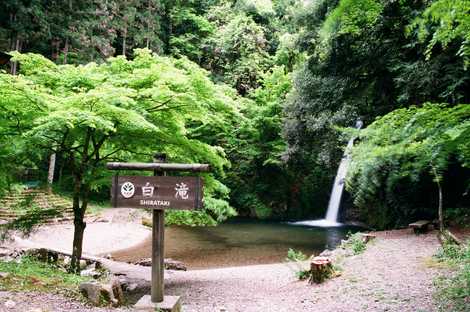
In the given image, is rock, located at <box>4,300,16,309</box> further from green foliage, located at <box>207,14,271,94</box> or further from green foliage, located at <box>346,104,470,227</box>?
green foliage, located at <box>207,14,271,94</box>

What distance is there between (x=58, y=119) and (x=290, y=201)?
19908mm

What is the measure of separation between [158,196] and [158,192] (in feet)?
0.17

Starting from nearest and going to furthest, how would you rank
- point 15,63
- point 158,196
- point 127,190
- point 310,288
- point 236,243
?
point 158,196, point 127,190, point 310,288, point 236,243, point 15,63

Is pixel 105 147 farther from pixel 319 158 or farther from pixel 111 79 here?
pixel 319 158

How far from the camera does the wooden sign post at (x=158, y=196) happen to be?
16.6ft

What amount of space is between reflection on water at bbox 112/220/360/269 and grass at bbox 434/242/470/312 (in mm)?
5916

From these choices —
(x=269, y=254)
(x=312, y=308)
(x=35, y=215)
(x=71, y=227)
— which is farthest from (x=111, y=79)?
(x=71, y=227)

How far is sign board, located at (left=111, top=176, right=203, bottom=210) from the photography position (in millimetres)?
5035

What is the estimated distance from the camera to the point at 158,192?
203 inches

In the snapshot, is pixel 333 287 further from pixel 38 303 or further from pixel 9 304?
pixel 9 304

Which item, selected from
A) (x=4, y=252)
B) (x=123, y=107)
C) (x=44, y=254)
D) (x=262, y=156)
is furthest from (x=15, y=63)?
(x=123, y=107)

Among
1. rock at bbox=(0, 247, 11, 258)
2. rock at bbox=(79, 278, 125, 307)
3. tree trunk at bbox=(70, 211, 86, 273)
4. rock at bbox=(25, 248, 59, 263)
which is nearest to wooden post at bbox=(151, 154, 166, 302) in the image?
rock at bbox=(79, 278, 125, 307)

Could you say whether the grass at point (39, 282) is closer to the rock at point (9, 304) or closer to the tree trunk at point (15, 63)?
the rock at point (9, 304)

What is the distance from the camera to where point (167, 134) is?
737 centimetres
